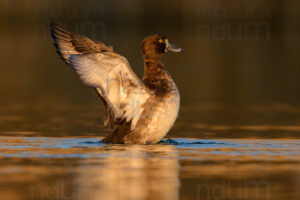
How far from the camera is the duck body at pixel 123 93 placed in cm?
1108

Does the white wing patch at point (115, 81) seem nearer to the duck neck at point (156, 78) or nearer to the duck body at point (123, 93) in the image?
the duck body at point (123, 93)

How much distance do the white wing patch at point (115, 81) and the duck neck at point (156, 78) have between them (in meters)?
0.20

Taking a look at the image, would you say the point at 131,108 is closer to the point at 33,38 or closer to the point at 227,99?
the point at 227,99

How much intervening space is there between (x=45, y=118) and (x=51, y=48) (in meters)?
19.2

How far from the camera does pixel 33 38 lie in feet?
130

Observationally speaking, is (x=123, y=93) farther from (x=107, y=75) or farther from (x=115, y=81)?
(x=107, y=75)

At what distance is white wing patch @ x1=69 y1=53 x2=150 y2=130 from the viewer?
11.0 metres

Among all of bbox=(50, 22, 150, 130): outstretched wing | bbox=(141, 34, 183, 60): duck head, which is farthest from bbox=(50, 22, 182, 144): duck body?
bbox=(141, 34, 183, 60): duck head

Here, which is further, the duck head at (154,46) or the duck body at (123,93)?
the duck head at (154,46)

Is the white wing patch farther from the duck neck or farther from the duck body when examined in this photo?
the duck neck

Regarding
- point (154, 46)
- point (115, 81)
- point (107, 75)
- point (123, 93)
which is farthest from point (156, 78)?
point (107, 75)

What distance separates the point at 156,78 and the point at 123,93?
623 mm

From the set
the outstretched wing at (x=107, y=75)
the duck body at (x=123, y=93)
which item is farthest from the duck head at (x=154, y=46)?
the outstretched wing at (x=107, y=75)

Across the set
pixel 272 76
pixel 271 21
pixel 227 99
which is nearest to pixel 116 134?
pixel 227 99
